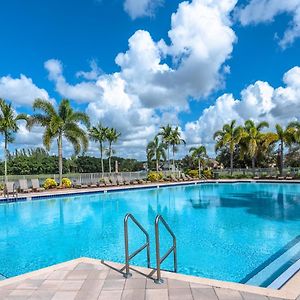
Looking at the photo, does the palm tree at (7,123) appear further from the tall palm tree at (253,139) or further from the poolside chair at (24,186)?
the tall palm tree at (253,139)

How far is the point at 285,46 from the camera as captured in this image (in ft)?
51.8

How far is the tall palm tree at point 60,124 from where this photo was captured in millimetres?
22344

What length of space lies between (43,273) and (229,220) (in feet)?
24.8

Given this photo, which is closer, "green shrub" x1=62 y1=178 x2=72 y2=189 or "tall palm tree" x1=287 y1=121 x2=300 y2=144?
"green shrub" x1=62 y1=178 x2=72 y2=189

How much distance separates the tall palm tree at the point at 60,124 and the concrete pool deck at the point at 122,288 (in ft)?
61.6

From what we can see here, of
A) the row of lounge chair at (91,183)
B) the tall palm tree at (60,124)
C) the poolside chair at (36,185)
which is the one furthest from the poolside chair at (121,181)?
the poolside chair at (36,185)

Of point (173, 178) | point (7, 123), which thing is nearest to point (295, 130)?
point (173, 178)

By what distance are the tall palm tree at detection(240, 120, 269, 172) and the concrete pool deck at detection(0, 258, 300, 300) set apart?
90.7 feet

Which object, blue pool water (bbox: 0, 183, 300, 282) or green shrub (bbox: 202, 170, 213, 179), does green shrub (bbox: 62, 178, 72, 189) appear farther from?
green shrub (bbox: 202, 170, 213, 179)

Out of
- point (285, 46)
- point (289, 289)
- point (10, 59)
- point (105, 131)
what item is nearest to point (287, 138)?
point (285, 46)

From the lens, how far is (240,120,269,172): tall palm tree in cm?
3050

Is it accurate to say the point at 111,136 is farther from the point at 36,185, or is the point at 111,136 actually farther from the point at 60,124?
the point at 36,185

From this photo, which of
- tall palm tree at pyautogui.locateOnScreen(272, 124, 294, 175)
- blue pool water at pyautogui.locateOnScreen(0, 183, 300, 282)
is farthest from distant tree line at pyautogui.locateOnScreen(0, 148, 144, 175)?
blue pool water at pyautogui.locateOnScreen(0, 183, 300, 282)

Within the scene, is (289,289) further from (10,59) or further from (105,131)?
(105,131)
